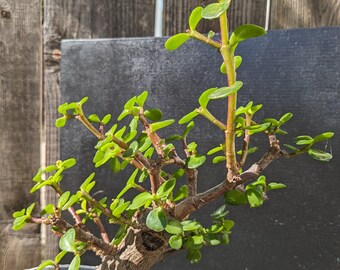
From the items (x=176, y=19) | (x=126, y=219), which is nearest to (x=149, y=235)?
(x=126, y=219)

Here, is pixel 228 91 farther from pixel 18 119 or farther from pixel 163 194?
pixel 18 119

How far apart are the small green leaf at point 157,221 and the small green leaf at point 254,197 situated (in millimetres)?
106

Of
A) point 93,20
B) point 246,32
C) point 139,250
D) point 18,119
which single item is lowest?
point 139,250

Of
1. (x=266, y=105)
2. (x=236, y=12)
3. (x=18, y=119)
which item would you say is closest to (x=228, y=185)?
(x=266, y=105)

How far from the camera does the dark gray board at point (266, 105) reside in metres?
0.80

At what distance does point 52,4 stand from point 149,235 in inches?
28.0

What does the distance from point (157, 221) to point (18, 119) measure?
72cm

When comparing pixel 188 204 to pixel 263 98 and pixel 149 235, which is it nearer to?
pixel 149 235

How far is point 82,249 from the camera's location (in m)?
0.55

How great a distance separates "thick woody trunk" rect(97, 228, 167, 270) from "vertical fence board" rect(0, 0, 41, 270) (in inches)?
23.7

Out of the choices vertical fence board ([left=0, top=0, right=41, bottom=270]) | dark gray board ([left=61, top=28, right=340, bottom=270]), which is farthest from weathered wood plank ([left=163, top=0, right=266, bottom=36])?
vertical fence board ([left=0, top=0, right=41, bottom=270])

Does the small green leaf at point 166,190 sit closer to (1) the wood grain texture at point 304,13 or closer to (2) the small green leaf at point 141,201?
(2) the small green leaf at point 141,201

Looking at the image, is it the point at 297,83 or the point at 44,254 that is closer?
the point at 297,83

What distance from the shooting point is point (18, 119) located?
1.07 metres
